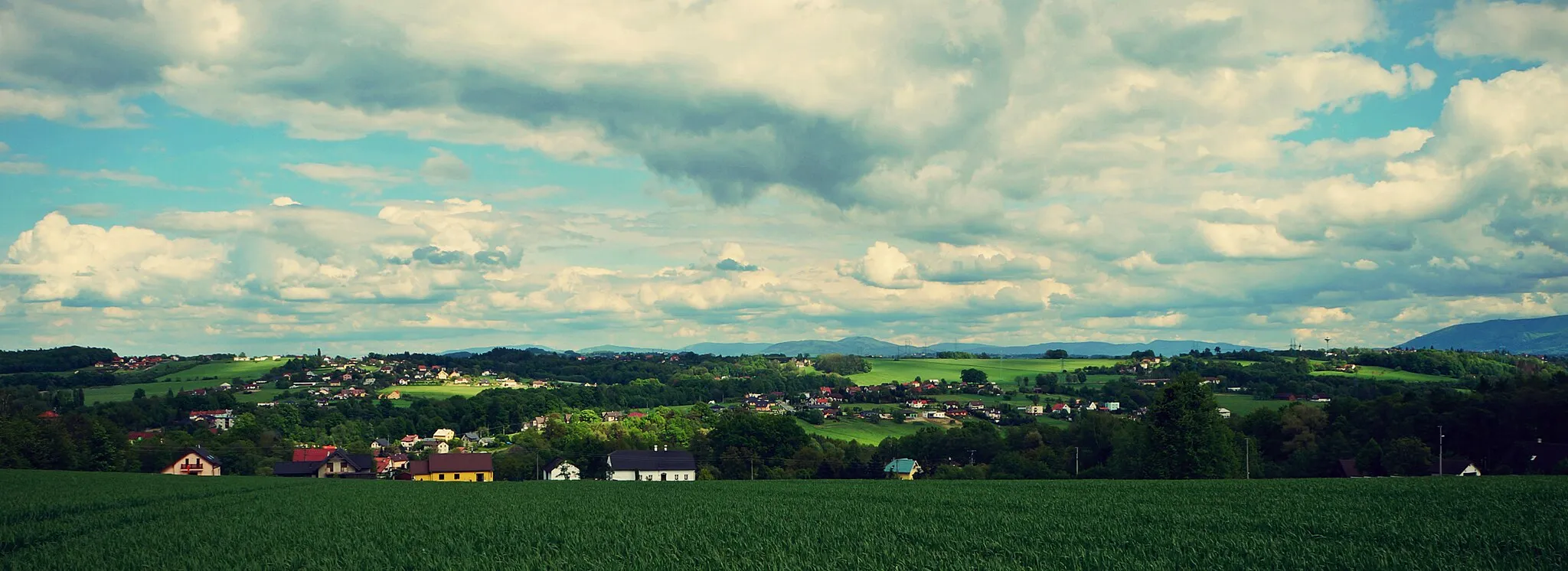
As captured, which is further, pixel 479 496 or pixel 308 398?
pixel 308 398

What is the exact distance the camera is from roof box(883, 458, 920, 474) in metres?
102

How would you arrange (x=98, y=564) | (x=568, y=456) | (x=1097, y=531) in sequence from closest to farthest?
(x=98, y=564) → (x=1097, y=531) → (x=568, y=456)

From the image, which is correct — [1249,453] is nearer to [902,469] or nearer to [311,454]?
[902,469]

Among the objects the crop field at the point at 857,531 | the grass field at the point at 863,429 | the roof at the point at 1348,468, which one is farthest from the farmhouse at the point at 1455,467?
the grass field at the point at 863,429

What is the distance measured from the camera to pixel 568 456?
115 metres

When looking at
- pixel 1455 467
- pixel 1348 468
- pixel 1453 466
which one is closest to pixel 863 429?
pixel 1348 468

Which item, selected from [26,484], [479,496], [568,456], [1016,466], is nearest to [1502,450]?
[1016,466]

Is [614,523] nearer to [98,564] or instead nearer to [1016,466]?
[98,564]

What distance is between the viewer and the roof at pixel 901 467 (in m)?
102

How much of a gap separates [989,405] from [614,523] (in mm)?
162783

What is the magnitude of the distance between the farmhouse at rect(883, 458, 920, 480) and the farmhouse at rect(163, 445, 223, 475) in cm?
7706

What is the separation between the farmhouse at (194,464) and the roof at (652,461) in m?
45.5

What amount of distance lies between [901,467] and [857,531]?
268ft

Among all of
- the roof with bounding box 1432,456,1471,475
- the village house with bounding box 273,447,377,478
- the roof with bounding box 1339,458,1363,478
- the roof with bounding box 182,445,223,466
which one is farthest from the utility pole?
the roof with bounding box 182,445,223,466
